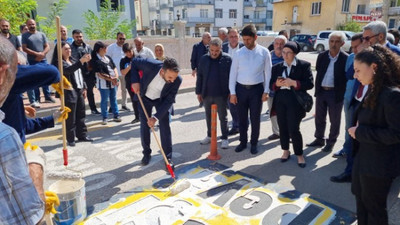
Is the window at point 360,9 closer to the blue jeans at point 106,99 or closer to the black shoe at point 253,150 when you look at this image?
the blue jeans at point 106,99

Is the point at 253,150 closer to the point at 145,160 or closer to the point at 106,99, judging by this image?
the point at 145,160

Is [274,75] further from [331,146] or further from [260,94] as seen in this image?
[331,146]

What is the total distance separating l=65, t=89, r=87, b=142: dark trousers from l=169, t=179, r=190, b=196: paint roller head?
105 inches

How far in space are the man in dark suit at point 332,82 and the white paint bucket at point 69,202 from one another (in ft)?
12.8

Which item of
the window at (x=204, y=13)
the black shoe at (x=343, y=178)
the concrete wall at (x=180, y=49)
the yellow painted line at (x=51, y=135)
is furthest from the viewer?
the window at (x=204, y=13)

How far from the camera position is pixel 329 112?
4.95 metres

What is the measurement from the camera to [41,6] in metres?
20.3

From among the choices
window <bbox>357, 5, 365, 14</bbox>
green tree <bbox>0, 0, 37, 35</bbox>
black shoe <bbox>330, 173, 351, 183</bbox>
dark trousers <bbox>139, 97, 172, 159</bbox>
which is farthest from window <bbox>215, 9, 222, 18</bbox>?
black shoe <bbox>330, 173, 351, 183</bbox>

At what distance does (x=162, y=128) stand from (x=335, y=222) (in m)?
2.56

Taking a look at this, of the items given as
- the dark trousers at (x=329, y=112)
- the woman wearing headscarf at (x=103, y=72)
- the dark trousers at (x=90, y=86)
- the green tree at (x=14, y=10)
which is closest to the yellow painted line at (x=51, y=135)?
the woman wearing headscarf at (x=103, y=72)

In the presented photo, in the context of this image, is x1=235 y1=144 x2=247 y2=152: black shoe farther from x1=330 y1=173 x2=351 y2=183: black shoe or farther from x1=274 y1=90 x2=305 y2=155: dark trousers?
x1=330 y1=173 x2=351 y2=183: black shoe

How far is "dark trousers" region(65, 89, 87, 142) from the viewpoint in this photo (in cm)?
525

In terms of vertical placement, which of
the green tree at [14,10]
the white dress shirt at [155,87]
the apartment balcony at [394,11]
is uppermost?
the apartment balcony at [394,11]

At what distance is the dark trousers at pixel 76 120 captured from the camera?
5254 millimetres
